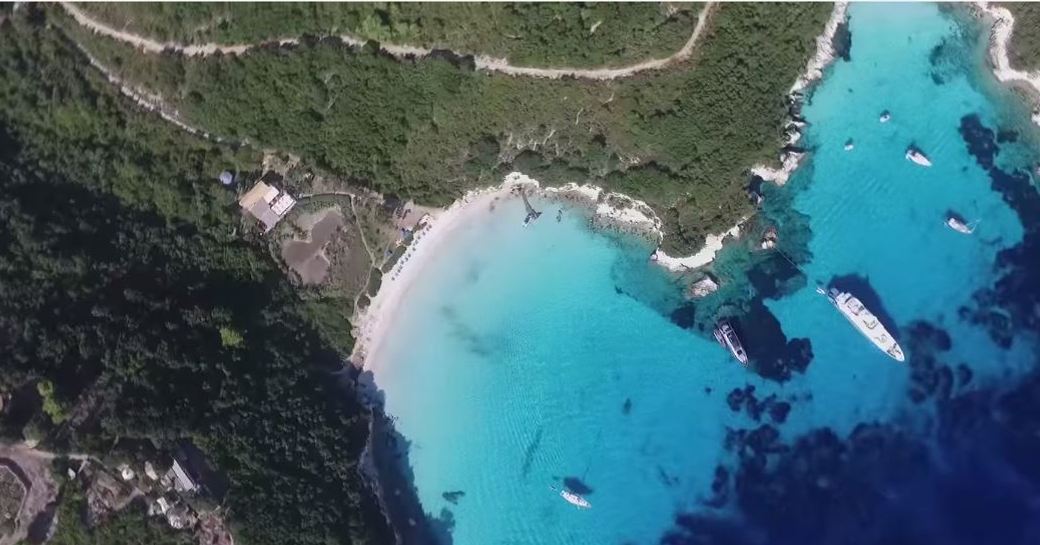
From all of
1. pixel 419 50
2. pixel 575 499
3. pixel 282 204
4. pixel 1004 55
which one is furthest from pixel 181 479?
pixel 1004 55

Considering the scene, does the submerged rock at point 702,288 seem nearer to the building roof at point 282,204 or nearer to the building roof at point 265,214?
the building roof at point 282,204

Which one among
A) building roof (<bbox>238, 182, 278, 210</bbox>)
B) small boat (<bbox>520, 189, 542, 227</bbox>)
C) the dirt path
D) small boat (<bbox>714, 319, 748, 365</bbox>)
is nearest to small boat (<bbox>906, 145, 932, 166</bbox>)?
small boat (<bbox>714, 319, 748, 365</bbox>)

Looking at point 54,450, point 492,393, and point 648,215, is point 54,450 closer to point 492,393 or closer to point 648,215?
point 492,393

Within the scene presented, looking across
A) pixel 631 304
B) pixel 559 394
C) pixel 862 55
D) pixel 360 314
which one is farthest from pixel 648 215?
pixel 360 314

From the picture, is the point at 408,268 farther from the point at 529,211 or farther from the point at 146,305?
the point at 146,305

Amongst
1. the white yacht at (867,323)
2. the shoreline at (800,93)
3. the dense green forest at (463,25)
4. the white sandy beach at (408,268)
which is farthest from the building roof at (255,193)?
the white yacht at (867,323)
